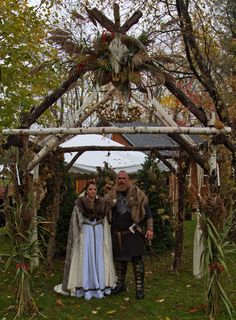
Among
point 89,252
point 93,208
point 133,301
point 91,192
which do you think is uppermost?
point 91,192

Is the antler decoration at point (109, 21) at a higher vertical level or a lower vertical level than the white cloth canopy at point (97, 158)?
higher

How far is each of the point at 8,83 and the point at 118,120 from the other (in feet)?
17.2

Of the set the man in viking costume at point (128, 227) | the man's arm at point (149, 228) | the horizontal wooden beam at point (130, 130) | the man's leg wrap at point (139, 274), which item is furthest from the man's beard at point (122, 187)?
the man's leg wrap at point (139, 274)

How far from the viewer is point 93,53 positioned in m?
6.57

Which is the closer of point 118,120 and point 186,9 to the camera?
point 118,120

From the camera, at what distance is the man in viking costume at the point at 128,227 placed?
255 inches

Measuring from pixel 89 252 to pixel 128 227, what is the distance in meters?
0.67

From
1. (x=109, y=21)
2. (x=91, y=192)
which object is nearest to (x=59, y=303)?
(x=91, y=192)

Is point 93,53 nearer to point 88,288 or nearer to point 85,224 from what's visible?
point 85,224

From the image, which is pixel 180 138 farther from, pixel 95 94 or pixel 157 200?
pixel 157 200

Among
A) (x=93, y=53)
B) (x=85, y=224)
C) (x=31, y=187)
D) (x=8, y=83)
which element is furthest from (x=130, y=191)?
(x=8, y=83)

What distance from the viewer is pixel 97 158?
13469 mm
